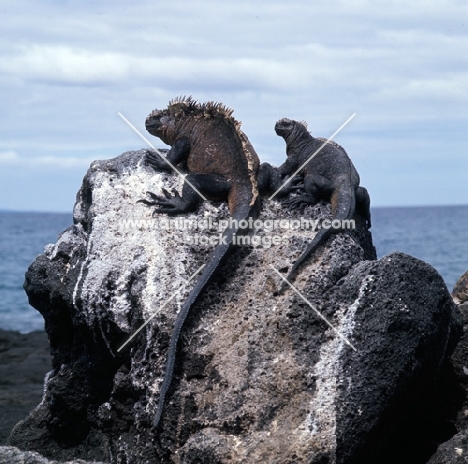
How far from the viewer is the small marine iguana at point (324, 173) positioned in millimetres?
5977

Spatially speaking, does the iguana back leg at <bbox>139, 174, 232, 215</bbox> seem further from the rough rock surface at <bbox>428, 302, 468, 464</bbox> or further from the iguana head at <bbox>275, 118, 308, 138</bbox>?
the rough rock surface at <bbox>428, 302, 468, 464</bbox>

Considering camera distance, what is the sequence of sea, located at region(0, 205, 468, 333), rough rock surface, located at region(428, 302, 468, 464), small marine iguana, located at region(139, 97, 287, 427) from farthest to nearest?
sea, located at region(0, 205, 468, 333)
small marine iguana, located at region(139, 97, 287, 427)
rough rock surface, located at region(428, 302, 468, 464)

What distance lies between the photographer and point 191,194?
5.86 m

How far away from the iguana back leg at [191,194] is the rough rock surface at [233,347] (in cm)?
9

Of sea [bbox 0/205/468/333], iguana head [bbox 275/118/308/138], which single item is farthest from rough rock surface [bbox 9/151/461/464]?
sea [bbox 0/205/468/333]

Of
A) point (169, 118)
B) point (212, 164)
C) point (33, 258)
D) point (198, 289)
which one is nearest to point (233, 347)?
point (198, 289)

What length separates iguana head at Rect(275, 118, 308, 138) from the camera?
22.9ft

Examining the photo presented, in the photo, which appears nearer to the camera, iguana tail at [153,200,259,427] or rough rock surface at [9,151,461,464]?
rough rock surface at [9,151,461,464]

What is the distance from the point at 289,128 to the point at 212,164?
116 centimetres

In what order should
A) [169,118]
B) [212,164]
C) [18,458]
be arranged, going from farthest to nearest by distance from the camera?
[169,118] < [212,164] < [18,458]

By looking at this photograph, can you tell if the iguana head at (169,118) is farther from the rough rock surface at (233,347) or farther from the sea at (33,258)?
the sea at (33,258)

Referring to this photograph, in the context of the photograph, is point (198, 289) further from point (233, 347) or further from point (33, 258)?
point (33, 258)

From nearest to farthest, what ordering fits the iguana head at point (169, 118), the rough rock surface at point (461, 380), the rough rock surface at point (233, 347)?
1. the rough rock surface at point (233, 347)
2. the rough rock surface at point (461, 380)
3. the iguana head at point (169, 118)

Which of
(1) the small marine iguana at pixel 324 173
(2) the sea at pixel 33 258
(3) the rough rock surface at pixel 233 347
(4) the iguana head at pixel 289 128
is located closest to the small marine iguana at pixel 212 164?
(3) the rough rock surface at pixel 233 347
